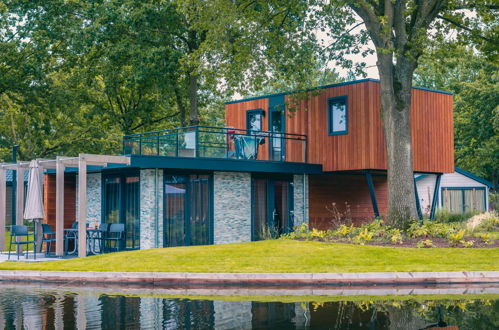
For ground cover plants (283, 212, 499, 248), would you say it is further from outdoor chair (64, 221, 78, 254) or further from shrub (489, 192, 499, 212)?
shrub (489, 192, 499, 212)

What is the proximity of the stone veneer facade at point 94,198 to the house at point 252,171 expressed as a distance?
4cm

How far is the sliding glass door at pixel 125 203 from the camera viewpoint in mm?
22500

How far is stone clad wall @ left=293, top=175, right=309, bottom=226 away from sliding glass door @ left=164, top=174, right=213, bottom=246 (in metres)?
4.12

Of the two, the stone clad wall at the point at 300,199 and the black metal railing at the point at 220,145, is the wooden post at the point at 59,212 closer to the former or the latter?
the black metal railing at the point at 220,145

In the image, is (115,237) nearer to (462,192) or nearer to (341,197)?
(341,197)

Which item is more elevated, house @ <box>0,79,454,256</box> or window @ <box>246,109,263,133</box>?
window @ <box>246,109,263,133</box>

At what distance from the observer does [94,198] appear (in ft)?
81.1

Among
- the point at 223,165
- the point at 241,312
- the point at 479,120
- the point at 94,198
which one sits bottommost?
the point at 241,312

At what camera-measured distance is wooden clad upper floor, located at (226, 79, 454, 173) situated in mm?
24125

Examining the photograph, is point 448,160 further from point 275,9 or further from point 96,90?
point 96,90

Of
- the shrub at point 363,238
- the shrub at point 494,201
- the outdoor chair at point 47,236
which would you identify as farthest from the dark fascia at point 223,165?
the shrub at point 494,201

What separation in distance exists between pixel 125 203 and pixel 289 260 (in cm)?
875

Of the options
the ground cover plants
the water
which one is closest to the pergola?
the ground cover plants

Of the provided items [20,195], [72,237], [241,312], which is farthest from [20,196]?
[241,312]
